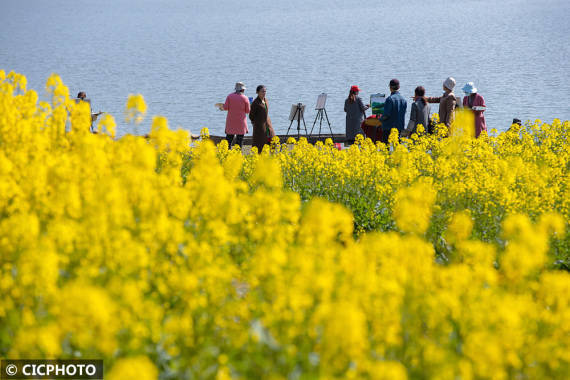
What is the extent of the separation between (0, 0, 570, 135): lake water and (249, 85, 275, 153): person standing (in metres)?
21.0

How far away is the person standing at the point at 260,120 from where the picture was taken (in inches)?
538

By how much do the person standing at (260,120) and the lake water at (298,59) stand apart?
827 inches

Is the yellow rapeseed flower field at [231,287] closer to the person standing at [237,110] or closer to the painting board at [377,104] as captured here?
the person standing at [237,110]

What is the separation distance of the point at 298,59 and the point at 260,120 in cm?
7083

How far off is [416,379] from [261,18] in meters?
171

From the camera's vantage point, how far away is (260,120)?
45.3 feet

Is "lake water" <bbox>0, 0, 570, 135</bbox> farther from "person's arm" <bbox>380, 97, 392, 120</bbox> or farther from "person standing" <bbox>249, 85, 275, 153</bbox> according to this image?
"person's arm" <bbox>380, 97, 392, 120</bbox>

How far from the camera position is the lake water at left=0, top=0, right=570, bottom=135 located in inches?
1959

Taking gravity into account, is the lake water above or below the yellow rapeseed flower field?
above

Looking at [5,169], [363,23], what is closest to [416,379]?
[5,169]

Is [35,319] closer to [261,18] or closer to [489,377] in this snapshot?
[489,377]

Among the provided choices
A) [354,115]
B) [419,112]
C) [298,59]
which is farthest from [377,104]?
[298,59]

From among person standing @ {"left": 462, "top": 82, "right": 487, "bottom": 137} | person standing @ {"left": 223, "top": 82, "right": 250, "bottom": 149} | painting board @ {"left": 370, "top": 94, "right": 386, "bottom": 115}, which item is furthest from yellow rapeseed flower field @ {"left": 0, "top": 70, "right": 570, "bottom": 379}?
painting board @ {"left": 370, "top": 94, "right": 386, "bottom": 115}

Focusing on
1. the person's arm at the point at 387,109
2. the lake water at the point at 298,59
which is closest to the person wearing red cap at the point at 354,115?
the person's arm at the point at 387,109
